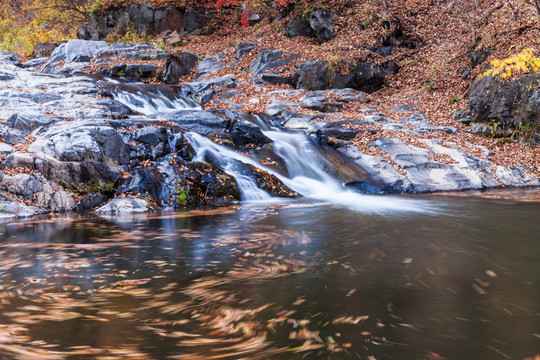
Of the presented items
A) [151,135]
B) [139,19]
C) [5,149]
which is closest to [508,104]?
[151,135]

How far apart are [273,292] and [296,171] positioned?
8.53 m

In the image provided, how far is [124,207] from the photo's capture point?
27.9 feet

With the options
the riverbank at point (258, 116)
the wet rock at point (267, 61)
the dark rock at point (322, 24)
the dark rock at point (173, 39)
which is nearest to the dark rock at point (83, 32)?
the riverbank at point (258, 116)

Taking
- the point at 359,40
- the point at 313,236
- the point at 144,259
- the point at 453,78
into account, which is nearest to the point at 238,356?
the point at 144,259

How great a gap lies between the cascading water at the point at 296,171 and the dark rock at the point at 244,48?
8.26 meters

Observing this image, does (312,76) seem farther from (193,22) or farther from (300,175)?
(193,22)

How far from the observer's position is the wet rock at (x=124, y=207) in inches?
325

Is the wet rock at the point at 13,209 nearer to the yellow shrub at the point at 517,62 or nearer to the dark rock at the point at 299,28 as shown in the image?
the yellow shrub at the point at 517,62

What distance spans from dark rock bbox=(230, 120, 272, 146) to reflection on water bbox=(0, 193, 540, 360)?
6.08m

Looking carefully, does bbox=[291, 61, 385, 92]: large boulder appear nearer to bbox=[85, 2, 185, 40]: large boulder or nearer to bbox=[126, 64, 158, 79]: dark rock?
bbox=[126, 64, 158, 79]: dark rock

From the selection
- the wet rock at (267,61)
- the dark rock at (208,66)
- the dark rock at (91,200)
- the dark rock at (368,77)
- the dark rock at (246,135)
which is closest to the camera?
the dark rock at (91,200)

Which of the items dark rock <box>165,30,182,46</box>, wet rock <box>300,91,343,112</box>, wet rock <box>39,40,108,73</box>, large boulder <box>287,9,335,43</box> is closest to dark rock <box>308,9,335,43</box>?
large boulder <box>287,9,335,43</box>

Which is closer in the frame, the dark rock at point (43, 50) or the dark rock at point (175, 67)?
the dark rock at point (175, 67)

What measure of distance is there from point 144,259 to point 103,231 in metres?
2.01
